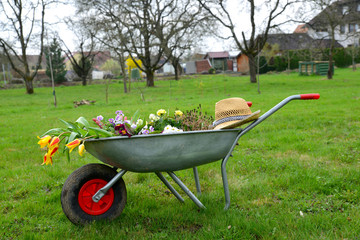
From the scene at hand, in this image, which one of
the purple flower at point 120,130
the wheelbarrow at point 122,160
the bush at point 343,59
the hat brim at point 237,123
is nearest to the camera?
the wheelbarrow at point 122,160

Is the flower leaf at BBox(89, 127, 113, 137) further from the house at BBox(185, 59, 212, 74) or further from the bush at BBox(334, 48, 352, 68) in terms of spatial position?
the house at BBox(185, 59, 212, 74)

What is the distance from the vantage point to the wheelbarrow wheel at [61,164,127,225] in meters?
2.20

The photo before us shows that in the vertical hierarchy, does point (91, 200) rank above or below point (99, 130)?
below

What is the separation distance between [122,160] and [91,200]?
0.44 metres

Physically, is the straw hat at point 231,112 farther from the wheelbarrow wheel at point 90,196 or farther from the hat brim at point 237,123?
the wheelbarrow wheel at point 90,196

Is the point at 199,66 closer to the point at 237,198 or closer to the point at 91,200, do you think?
the point at 237,198

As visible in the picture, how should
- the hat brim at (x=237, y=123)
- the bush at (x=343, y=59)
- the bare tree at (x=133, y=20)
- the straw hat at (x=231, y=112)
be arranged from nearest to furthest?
the hat brim at (x=237, y=123), the straw hat at (x=231, y=112), the bare tree at (x=133, y=20), the bush at (x=343, y=59)

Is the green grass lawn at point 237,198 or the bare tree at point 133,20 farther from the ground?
the bare tree at point 133,20

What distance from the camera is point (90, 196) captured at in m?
2.30

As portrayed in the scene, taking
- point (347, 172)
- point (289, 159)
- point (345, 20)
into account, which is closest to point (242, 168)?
point (289, 159)

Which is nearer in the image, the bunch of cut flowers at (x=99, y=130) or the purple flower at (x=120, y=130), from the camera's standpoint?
the bunch of cut flowers at (x=99, y=130)

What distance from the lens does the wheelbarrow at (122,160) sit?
6.90ft

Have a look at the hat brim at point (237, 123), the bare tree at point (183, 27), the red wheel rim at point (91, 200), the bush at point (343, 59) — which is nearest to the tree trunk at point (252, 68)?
the bare tree at point (183, 27)

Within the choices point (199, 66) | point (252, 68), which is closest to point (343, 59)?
point (199, 66)
